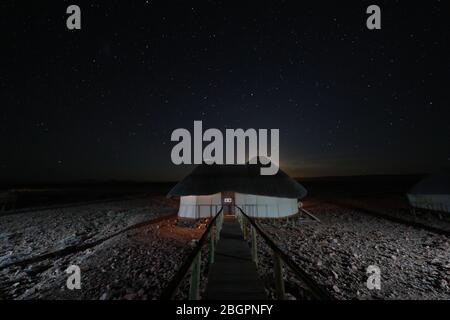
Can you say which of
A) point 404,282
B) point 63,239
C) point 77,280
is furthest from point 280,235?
point 63,239

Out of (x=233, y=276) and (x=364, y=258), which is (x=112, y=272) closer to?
(x=233, y=276)

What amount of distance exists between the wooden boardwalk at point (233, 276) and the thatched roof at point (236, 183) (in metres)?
10.9

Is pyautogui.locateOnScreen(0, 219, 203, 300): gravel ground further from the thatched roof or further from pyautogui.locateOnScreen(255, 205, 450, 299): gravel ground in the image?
the thatched roof

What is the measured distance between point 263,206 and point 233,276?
14.4 m

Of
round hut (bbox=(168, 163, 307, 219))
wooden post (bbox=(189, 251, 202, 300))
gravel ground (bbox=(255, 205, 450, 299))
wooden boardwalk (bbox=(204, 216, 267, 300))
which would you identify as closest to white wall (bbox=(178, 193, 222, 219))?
round hut (bbox=(168, 163, 307, 219))

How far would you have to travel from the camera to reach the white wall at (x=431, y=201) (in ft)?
69.6

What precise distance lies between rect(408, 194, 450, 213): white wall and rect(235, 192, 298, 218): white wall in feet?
48.1

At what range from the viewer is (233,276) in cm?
648

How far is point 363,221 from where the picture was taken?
20.6 metres

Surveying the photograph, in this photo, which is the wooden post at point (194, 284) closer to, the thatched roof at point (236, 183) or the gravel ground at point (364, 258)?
the gravel ground at point (364, 258)

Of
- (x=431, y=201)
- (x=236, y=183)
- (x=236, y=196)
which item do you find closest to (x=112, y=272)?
(x=236, y=196)

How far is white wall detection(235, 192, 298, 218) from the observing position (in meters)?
20.4
